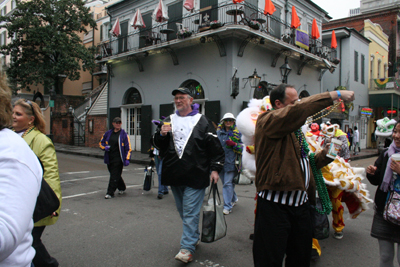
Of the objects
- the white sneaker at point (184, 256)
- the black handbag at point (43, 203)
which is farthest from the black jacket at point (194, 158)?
the black handbag at point (43, 203)

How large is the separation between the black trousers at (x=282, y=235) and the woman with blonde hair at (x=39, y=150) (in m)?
1.72

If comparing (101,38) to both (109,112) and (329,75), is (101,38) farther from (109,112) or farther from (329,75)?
(329,75)

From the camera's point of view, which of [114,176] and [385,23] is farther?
[385,23]

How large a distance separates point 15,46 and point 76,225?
2536 centimetres

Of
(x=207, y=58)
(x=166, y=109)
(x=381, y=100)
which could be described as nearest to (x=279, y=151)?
(x=207, y=58)

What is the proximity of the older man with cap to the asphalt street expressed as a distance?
0.46 meters

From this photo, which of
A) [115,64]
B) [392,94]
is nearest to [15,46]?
[115,64]

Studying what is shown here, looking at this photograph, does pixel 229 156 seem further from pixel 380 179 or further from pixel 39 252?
pixel 39 252

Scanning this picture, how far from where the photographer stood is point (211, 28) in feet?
43.9

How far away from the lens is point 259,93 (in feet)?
50.5

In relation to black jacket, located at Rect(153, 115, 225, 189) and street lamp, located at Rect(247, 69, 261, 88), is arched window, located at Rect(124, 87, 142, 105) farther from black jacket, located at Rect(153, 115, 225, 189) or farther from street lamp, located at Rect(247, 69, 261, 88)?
black jacket, located at Rect(153, 115, 225, 189)

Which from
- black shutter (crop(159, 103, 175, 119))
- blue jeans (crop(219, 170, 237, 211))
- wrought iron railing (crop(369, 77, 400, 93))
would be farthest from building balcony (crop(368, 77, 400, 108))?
blue jeans (crop(219, 170, 237, 211))

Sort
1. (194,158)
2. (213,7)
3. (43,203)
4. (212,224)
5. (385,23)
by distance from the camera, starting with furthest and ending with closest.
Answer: (385,23), (213,7), (194,158), (212,224), (43,203)

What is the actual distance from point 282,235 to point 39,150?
7.33 ft
